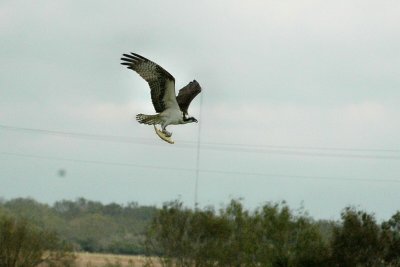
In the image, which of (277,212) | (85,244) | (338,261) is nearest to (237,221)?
(277,212)

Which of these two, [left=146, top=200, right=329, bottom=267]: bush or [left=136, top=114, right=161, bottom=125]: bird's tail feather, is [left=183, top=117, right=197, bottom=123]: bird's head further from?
[left=146, top=200, right=329, bottom=267]: bush

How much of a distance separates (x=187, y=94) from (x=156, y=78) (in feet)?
4.47

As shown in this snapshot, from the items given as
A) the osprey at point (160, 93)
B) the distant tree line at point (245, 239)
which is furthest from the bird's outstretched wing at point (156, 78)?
the distant tree line at point (245, 239)

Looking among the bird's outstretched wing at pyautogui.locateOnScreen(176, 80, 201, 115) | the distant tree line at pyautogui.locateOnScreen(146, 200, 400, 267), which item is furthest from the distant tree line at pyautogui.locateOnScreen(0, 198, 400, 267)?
the bird's outstretched wing at pyautogui.locateOnScreen(176, 80, 201, 115)

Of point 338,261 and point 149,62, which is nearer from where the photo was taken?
point 149,62

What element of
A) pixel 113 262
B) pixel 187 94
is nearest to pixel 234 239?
pixel 113 262

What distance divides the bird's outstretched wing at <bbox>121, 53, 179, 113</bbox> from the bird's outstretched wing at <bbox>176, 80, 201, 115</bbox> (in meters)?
0.67

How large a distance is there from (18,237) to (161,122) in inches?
1167

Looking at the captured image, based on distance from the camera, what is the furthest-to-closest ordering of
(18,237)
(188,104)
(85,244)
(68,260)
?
(85,244) → (68,260) → (18,237) → (188,104)

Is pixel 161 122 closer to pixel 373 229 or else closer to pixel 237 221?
pixel 373 229

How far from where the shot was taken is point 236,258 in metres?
48.8

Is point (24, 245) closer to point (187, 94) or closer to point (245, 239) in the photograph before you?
point (245, 239)

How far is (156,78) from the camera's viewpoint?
2256 cm

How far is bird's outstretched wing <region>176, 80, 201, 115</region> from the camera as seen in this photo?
23.2m
